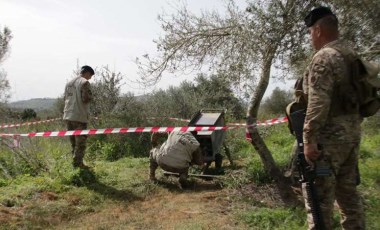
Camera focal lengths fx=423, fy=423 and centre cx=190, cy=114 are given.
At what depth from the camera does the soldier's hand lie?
3402 millimetres

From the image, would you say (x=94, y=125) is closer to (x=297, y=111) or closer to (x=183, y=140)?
(x=183, y=140)

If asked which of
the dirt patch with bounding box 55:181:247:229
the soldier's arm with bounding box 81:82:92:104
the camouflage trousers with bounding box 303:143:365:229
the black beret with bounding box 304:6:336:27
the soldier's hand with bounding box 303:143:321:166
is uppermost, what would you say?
the black beret with bounding box 304:6:336:27

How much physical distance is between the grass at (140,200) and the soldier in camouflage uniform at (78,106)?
363 mm

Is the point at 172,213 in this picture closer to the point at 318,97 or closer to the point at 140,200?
the point at 140,200

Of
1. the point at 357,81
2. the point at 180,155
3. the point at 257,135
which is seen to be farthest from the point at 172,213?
the point at 357,81

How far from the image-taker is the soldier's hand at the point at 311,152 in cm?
340

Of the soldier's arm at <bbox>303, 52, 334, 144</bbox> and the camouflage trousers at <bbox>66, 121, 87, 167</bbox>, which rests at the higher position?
the soldier's arm at <bbox>303, 52, 334, 144</bbox>

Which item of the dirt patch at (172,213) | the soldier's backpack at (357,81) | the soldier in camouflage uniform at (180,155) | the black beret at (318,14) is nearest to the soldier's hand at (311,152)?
the soldier's backpack at (357,81)

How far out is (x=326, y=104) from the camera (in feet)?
11.0

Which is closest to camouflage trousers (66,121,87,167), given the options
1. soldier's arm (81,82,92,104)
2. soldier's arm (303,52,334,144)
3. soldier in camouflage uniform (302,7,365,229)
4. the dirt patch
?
soldier's arm (81,82,92,104)

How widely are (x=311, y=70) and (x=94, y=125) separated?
9767 mm

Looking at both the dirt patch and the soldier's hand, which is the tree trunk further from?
the soldier's hand

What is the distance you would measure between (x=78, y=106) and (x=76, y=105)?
0.04 metres

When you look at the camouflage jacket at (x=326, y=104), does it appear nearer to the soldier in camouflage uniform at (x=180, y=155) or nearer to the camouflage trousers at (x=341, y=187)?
the camouflage trousers at (x=341, y=187)
